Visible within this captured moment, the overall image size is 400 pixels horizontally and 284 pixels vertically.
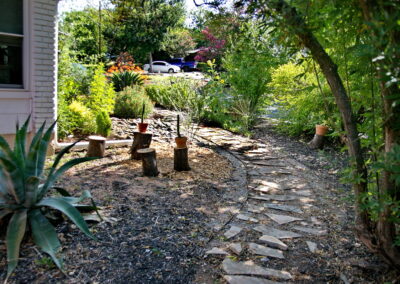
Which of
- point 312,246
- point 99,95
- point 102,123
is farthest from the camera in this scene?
point 99,95

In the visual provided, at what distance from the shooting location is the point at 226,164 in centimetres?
617

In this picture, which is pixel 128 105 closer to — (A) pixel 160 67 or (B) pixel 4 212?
(B) pixel 4 212

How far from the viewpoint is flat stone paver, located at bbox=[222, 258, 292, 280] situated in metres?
2.78

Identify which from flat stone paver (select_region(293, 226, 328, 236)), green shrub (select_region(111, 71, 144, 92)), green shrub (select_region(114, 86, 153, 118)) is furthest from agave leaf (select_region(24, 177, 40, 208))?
green shrub (select_region(111, 71, 144, 92))

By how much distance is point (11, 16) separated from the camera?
549 cm

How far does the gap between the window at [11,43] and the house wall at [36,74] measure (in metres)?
0.09

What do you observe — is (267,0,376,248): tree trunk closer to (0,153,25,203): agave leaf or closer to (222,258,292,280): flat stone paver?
(222,258,292,280): flat stone paver

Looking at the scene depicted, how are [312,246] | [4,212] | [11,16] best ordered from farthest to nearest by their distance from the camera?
[11,16], [312,246], [4,212]

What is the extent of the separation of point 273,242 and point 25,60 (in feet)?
15.0

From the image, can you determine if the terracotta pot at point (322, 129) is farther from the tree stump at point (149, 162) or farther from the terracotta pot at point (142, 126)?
the tree stump at point (149, 162)

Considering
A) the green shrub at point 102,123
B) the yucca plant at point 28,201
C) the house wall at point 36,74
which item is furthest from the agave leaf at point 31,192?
the green shrub at point 102,123

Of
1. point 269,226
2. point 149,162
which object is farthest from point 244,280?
point 149,162

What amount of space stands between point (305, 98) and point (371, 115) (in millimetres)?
5656

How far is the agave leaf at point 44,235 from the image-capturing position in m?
2.74
